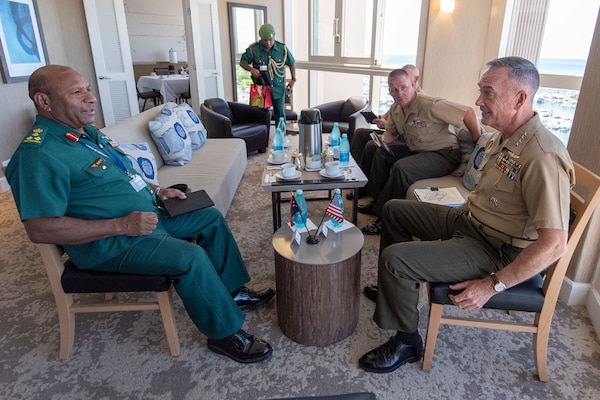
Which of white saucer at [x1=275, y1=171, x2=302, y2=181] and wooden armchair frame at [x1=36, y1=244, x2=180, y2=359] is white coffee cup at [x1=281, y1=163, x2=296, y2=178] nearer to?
white saucer at [x1=275, y1=171, x2=302, y2=181]

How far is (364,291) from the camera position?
2.00 metres

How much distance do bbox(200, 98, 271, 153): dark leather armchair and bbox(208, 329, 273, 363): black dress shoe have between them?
106 inches

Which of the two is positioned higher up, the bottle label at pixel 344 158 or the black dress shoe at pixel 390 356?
the bottle label at pixel 344 158

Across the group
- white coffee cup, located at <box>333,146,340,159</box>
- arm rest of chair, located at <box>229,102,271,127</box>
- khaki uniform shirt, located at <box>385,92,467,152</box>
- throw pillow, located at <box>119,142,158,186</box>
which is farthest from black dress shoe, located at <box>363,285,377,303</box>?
arm rest of chair, located at <box>229,102,271,127</box>

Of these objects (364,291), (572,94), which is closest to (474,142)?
(572,94)

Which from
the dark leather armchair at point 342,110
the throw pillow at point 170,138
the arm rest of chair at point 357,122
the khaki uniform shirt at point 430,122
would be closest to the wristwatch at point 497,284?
the khaki uniform shirt at point 430,122

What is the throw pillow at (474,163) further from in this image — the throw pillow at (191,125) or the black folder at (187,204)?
the throw pillow at (191,125)

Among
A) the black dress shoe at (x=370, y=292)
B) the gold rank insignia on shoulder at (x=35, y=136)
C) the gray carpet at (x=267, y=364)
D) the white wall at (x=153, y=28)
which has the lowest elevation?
the gray carpet at (x=267, y=364)

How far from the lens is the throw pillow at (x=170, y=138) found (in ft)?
9.02

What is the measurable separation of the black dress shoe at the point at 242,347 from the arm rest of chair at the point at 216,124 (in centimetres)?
269

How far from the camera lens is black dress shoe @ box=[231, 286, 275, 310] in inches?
73.8

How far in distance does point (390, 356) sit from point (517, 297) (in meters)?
0.53

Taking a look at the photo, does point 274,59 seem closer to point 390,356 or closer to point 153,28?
point 390,356

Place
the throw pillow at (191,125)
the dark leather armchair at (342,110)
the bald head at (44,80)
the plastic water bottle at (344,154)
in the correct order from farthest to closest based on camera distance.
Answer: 1. the dark leather armchair at (342,110)
2. the throw pillow at (191,125)
3. the plastic water bottle at (344,154)
4. the bald head at (44,80)
